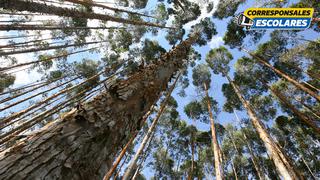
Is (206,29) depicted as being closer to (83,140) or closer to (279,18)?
(279,18)

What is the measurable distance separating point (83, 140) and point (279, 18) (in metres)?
11.7

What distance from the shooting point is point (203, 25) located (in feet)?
60.2

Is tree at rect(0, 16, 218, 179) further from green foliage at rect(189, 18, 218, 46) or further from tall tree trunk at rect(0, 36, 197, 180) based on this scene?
green foliage at rect(189, 18, 218, 46)

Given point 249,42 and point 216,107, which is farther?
point 216,107

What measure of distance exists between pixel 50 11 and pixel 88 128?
5129 mm

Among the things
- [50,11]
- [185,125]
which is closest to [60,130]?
[50,11]

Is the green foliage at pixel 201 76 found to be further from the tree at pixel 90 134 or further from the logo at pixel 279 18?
the tree at pixel 90 134

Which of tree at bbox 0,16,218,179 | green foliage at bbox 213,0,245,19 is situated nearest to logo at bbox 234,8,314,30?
green foliage at bbox 213,0,245,19

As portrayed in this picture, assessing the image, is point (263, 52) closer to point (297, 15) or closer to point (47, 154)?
point (297, 15)

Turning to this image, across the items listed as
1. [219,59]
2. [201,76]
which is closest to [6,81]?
[201,76]

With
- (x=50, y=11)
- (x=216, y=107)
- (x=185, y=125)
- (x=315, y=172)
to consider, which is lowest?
(x=315, y=172)

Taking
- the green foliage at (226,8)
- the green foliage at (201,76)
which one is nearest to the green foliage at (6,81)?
the green foliage at (201,76)

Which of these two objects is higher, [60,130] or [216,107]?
[60,130]

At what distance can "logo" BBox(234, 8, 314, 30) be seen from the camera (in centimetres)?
1050
